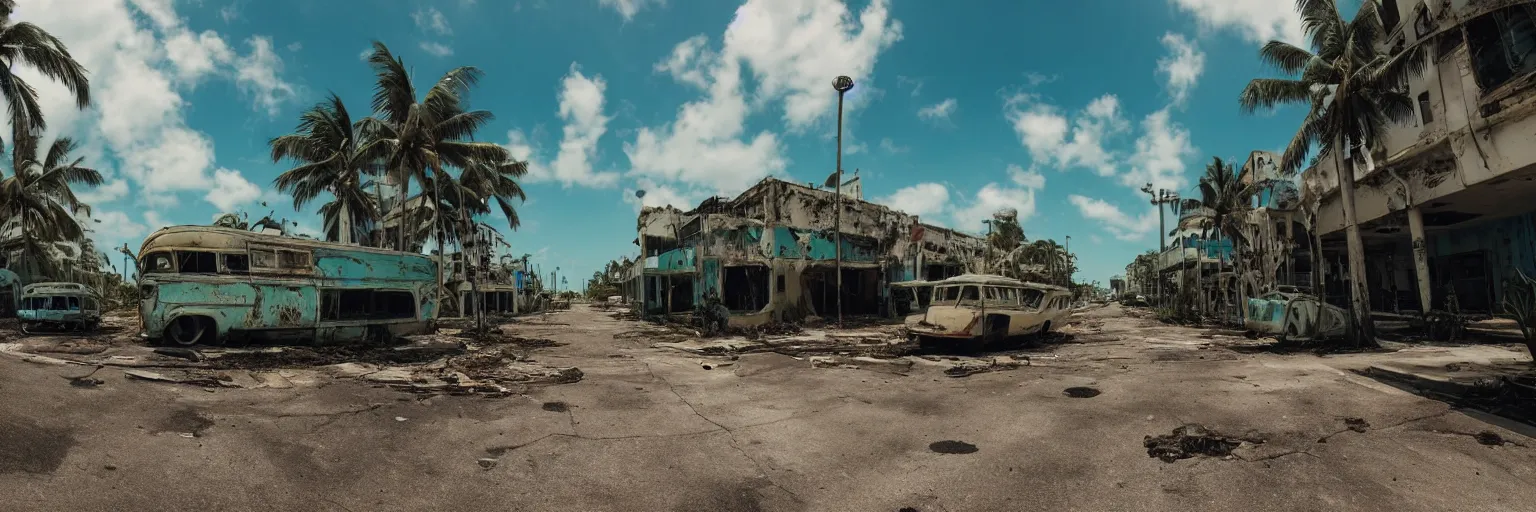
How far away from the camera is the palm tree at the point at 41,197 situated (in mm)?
24219

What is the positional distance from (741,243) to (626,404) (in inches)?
659

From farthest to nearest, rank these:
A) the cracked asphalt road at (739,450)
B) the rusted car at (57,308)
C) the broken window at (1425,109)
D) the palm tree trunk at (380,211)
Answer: the palm tree trunk at (380,211), the rusted car at (57,308), the broken window at (1425,109), the cracked asphalt road at (739,450)

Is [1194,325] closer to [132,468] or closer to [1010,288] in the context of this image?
[1010,288]

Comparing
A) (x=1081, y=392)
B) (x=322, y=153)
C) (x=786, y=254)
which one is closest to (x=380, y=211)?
(x=322, y=153)

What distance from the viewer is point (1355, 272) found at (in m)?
15.8

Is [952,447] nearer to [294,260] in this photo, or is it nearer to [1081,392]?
[1081,392]

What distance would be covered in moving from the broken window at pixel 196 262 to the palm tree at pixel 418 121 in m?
6.59

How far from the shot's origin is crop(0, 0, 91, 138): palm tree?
16.0 metres

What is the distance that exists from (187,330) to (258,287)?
1708mm

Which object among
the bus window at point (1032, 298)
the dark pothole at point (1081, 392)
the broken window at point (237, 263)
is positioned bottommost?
the dark pothole at point (1081, 392)

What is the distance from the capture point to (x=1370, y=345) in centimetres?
1485

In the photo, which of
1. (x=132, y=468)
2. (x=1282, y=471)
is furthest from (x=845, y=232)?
(x=132, y=468)

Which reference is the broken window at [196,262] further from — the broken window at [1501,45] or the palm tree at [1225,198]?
the palm tree at [1225,198]

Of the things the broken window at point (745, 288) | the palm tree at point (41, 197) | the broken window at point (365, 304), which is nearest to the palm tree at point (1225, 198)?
the broken window at point (745, 288)
